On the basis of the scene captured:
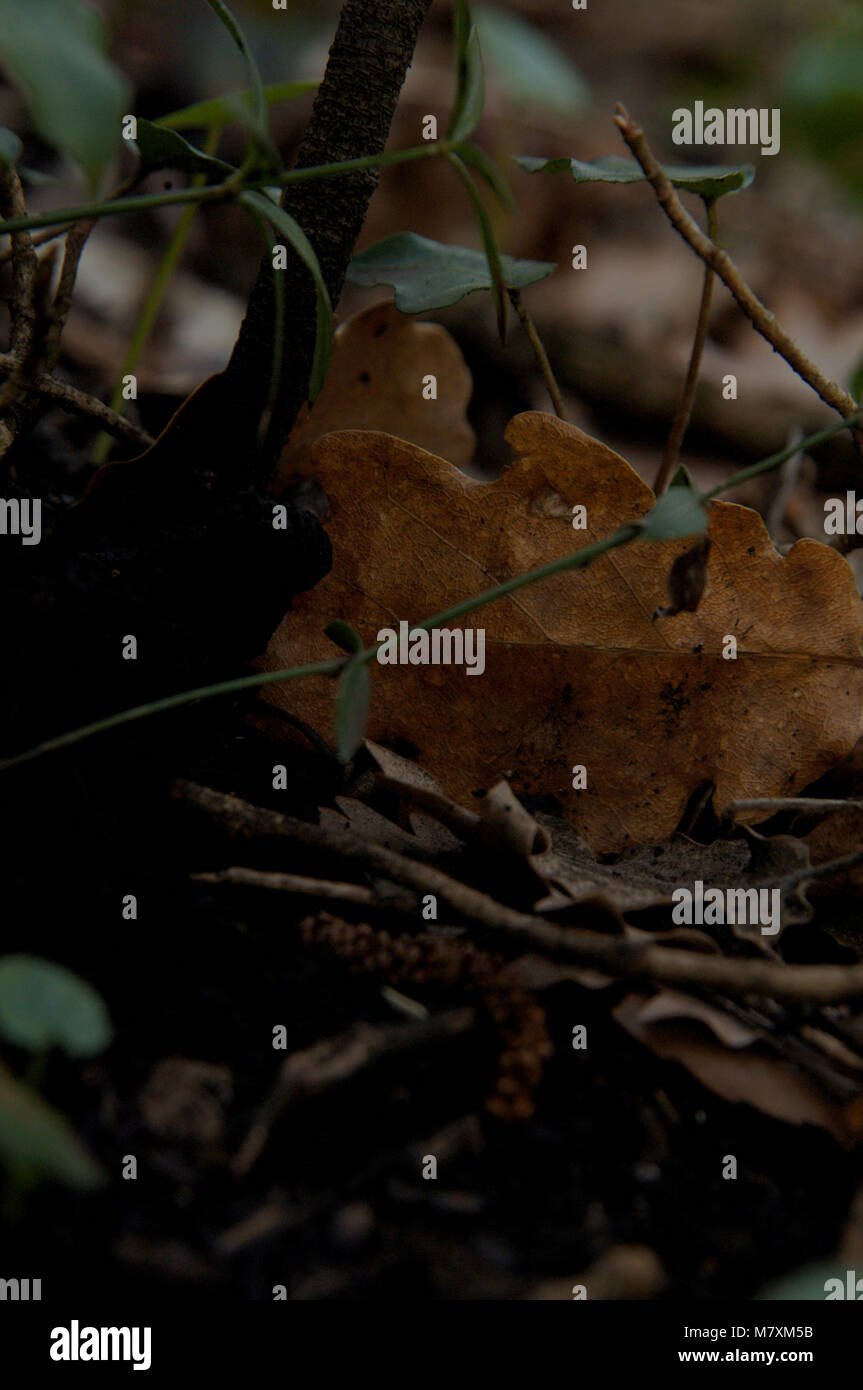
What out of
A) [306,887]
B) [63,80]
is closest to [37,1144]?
→ [306,887]

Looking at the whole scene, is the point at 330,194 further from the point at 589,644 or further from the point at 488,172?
the point at 589,644

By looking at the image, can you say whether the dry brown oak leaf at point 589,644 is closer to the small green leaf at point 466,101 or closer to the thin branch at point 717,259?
the thin branch at point 717,259

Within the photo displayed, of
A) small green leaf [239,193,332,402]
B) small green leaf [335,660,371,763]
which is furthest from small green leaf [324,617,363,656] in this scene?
small green leaf [239,193,332,402]

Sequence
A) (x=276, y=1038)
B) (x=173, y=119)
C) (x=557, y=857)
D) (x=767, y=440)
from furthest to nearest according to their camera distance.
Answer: (x=767, y=440)
(x=173, y=119)
(x=557, y=857)
(x=276, y=1038)

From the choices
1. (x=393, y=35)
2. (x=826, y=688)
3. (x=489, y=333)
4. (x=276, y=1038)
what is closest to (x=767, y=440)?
(x=489, y=333)

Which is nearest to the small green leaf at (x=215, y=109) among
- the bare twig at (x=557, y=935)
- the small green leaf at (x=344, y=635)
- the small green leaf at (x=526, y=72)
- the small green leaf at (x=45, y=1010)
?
the small green leaf at (x=526, y=72)

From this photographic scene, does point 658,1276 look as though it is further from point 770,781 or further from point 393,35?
point 393,35
